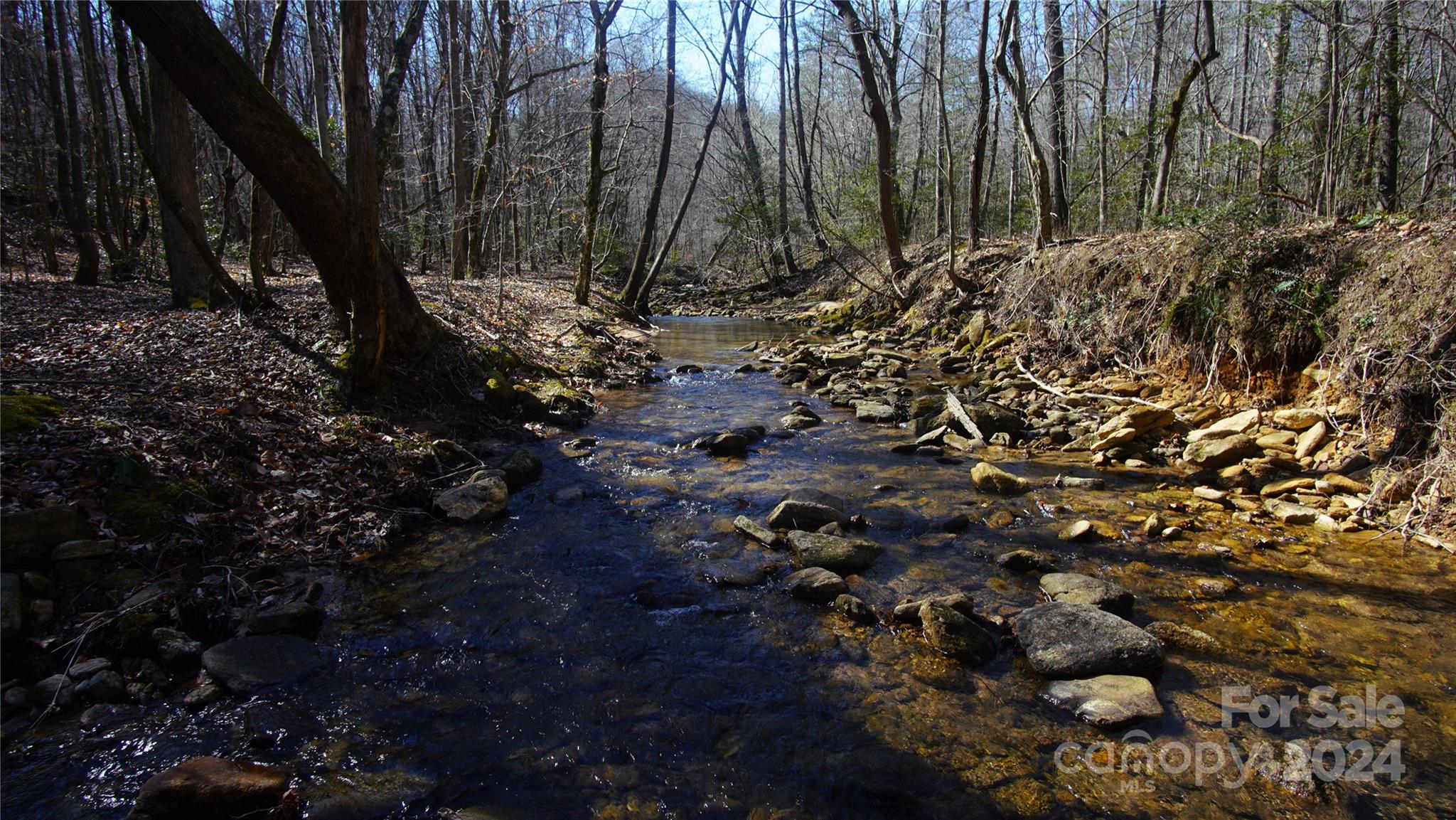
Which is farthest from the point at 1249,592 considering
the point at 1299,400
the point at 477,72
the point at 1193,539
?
the point at 477,72

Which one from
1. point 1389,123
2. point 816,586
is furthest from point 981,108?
point 816,586

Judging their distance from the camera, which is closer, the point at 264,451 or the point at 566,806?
the point at 566,806

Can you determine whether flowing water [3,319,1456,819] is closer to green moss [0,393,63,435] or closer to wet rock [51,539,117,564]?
wet rock [51,539,117,564]

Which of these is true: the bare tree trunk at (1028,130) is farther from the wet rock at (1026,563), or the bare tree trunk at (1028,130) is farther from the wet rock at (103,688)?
the wet rock at (103,688)

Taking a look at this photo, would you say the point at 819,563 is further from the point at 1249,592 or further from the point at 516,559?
the point at 1249,592

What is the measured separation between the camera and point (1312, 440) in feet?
19.3

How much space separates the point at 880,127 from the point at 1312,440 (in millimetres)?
11571

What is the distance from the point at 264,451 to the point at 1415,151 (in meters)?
25.3

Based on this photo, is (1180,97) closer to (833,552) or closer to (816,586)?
(833,552)

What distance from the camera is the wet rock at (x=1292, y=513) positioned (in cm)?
511

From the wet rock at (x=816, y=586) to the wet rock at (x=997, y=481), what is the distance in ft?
7.99

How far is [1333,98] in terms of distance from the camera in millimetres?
8602

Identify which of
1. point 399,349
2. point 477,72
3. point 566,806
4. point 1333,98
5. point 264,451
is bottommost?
point 566,806

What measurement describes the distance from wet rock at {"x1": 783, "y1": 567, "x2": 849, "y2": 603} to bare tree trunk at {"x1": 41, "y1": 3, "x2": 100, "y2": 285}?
46.8 feet
